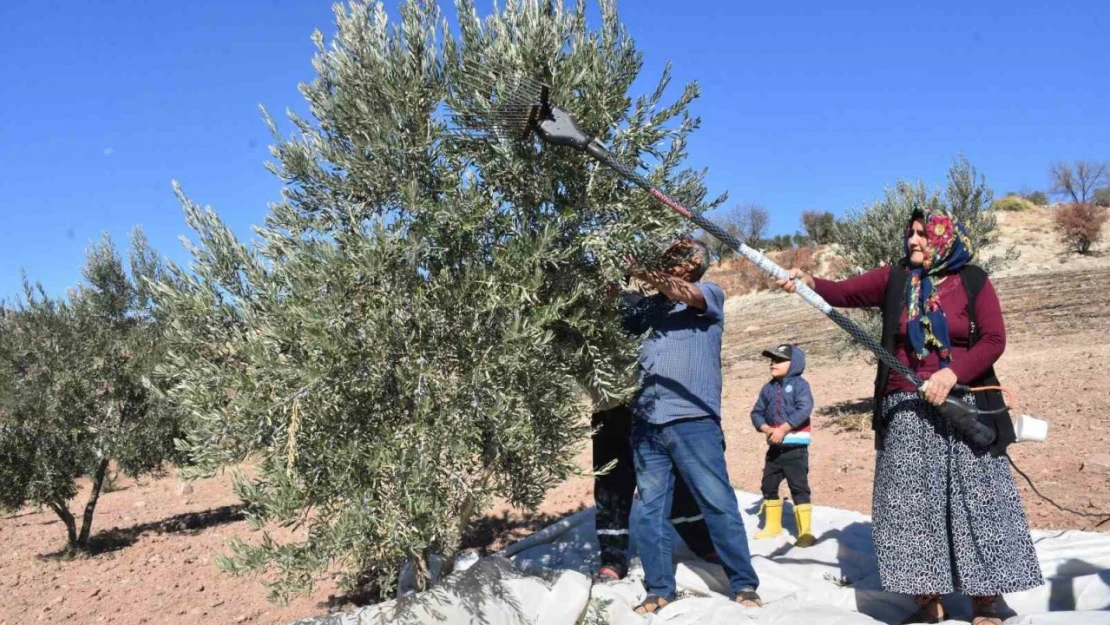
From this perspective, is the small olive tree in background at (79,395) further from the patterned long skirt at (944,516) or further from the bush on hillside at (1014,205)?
the bush on hillside at (1014,205)

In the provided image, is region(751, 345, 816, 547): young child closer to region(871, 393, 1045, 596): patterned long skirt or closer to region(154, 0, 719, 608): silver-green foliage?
region(871, 393, 1045, 596): patterned long skirt

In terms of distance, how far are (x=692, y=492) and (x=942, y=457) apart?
126 cm

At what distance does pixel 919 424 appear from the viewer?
12.1 feet

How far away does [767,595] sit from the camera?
4484 millimetres

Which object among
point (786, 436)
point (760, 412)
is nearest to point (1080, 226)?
point (760, 412)

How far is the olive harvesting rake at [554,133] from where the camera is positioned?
3.27 meters

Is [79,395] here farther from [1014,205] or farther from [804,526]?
[1014,205]

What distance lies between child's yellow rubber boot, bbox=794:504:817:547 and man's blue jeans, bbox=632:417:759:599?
1216 mm

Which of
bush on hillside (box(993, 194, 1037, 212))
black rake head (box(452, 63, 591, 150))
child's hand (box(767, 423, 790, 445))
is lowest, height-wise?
child's hand (box(767, 423, 790, 445))

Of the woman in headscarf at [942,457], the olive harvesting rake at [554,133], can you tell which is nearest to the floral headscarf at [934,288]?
the woman in headscarf at [942,457]

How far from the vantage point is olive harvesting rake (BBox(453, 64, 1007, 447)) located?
10.7 feet

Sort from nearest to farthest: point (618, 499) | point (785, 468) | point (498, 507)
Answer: point (618, 499) → point (785, 468) → point (498, 507)

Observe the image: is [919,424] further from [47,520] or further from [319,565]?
[47,520]

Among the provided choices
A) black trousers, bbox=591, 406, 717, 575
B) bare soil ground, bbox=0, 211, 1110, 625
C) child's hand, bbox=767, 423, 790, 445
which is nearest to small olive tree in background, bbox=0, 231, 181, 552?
bare soil ground, bbox=0, 211, 1110, 625
